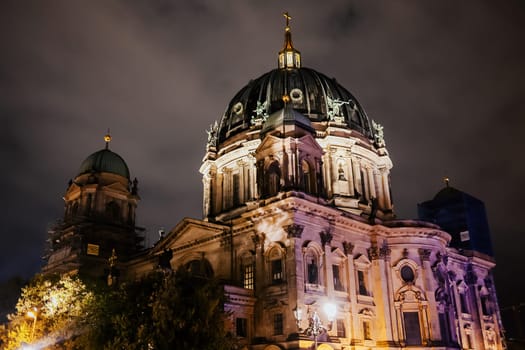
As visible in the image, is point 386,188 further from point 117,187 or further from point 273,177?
point 117,187

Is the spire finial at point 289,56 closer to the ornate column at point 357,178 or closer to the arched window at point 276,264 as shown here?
the ornate column at point 357,178

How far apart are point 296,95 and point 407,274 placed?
21.3 m

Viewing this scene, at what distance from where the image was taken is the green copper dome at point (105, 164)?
59.9 meters

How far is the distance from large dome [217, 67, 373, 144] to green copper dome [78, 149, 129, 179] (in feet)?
39.3

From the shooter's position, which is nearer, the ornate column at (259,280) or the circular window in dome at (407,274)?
the ornate column at (259,280)

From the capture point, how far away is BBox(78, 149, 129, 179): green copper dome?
2357 inches

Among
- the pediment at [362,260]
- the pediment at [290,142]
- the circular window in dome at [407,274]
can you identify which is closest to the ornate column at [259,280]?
the pediment at [290,142]

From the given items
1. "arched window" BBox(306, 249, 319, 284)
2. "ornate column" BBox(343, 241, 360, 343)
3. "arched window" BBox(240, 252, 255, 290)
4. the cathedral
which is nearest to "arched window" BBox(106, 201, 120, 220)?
the cathedral

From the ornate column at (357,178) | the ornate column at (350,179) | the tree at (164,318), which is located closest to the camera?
the tree at (164,318)

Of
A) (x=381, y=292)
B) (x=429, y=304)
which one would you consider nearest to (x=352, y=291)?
(x=381, y=292)

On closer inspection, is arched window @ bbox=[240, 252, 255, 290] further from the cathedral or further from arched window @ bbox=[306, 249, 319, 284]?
arched window @ bbox=[306, 249, 319, 284]

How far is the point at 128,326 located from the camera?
27391mm

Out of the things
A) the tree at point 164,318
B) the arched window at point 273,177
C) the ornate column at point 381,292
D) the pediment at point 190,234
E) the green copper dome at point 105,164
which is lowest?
the tree at point 164,318

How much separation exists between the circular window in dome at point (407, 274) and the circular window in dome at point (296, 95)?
1996 cm
